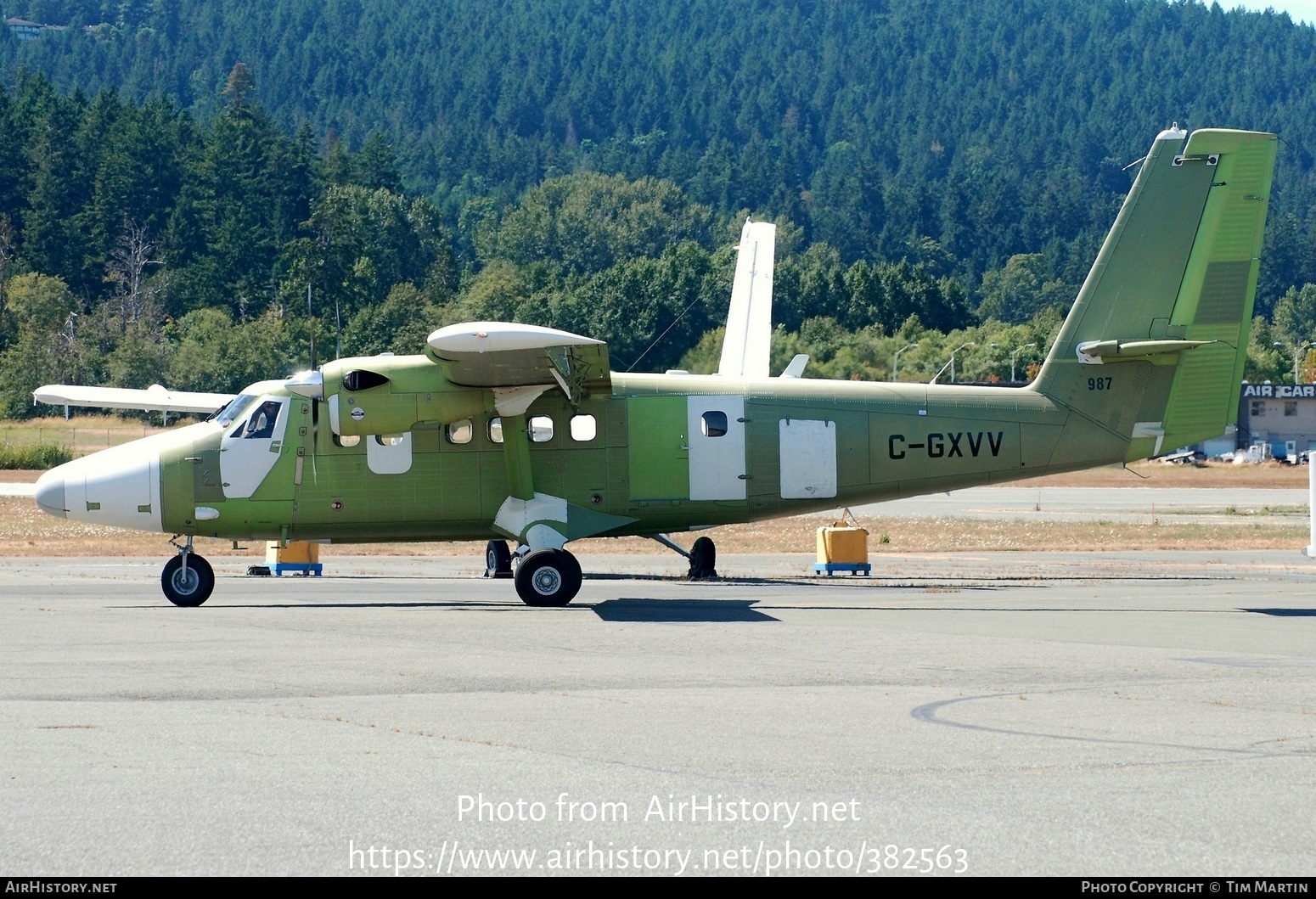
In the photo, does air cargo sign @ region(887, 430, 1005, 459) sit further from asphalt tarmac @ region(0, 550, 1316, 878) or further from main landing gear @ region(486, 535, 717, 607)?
main landing gear @ region(486, 535, 717, 607)

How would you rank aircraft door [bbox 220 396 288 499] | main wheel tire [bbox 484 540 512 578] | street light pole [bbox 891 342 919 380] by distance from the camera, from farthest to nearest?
street light pole [bbox 891 342 919 380], main wheel tire [bbox 484 540 512 578], aircraft door [bbox 220 396 288 499]

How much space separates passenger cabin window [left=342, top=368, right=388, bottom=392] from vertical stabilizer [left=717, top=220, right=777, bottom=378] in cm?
1185

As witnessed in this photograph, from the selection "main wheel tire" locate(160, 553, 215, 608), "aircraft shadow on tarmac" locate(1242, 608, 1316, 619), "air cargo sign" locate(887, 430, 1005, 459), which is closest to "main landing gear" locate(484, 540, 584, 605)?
"main wheel tire" locate(160, 553, 215, 608)

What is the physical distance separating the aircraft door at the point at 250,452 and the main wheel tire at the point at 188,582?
1068mm

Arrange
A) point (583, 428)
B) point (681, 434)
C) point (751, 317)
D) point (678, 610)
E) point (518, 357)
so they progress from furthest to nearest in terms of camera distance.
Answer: point (751, 317) → point (681, 434) → point (583, 428) → point (678, 610) → point (518, 357)

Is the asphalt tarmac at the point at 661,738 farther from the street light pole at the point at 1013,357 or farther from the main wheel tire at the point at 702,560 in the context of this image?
the street light pole at the point at 1013,357

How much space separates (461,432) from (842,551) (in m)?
8.05

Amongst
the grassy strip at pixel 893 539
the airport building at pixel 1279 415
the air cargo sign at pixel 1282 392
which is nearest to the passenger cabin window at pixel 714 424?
the grassy strip at pixel 893 539

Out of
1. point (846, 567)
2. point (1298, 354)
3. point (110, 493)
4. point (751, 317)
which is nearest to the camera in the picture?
point (110, 493)

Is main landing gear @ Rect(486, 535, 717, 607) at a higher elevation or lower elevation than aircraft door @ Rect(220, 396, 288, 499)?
lower

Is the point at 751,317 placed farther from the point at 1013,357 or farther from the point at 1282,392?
the point at 1282,392

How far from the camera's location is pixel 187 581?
69.3ft

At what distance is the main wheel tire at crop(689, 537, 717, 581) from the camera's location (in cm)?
2595

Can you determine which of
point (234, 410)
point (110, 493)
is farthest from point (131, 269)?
point (110, 493)
